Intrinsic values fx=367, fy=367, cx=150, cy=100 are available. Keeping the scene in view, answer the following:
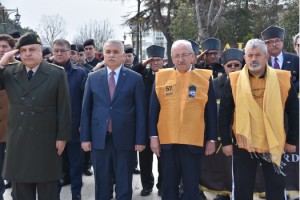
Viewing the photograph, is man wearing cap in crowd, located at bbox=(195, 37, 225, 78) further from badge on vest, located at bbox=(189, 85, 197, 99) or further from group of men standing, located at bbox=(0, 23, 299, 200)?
badge on vest, located at bbox=(189, 85, 197, 99)

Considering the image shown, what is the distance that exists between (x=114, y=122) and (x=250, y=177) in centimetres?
160

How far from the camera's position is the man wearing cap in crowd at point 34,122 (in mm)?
3783

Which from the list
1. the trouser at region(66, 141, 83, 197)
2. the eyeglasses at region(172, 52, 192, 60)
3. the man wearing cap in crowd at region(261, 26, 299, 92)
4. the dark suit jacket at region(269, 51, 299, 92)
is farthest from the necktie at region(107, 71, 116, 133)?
the dark suit jacket at region(269, 51, 299, 92)

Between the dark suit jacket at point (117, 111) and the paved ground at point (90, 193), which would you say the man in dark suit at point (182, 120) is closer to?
the dark suit jacket at point (117, 111)

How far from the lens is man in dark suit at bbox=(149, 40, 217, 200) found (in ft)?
13.3

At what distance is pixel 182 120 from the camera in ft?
13.3

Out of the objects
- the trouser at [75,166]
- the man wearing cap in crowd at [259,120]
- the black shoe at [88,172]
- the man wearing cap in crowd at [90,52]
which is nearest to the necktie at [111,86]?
the trouser at [75,166]

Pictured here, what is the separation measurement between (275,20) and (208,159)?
3064 centimetres

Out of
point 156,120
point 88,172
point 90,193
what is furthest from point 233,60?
point 88,172

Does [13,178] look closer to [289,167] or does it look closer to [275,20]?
[289,167]

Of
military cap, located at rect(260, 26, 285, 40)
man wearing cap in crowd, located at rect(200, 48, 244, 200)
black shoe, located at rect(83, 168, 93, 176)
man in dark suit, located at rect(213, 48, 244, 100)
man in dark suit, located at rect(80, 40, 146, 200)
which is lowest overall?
black shoe, located at rect(83, 168, 93, 176)

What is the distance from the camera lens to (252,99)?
12.2 ft

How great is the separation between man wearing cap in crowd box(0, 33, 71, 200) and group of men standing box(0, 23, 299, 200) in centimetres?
1

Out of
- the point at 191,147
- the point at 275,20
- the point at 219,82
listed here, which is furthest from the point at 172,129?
the point at 275,20
